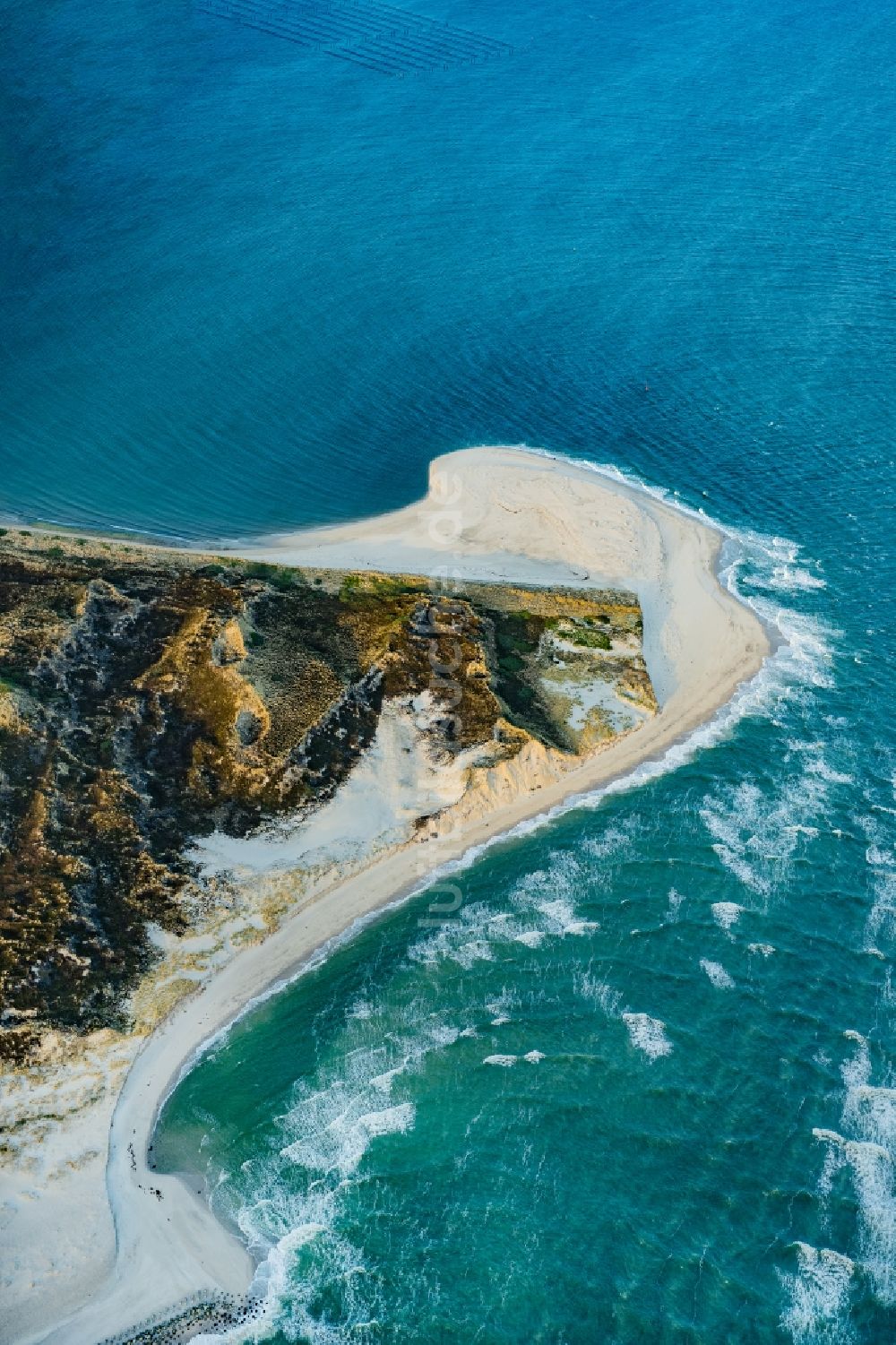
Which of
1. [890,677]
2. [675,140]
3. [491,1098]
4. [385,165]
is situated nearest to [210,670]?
[491,1098]

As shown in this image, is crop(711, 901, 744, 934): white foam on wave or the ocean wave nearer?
the ocean wave

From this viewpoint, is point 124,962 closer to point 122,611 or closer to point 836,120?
point 122,611

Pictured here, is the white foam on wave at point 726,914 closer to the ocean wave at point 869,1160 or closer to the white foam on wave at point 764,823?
the white foam on wave at point 764,823

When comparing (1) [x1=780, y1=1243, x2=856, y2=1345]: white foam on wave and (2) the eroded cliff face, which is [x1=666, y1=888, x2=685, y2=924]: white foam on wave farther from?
(1) [x1=780, y1=1243, x2=856, y2=1345]: white foam on wave

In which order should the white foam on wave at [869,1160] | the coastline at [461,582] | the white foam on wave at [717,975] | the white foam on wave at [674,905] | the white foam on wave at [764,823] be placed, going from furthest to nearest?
the white foam on wave at [764,823] < the white foam on wave at [674,905] < the white foam on wave at [717,975] < the coastline at [461,582] < the white foam on wave at [869,1160]

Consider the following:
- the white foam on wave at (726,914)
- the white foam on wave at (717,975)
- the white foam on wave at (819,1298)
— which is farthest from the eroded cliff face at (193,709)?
the white foam on wave at (819,1298)

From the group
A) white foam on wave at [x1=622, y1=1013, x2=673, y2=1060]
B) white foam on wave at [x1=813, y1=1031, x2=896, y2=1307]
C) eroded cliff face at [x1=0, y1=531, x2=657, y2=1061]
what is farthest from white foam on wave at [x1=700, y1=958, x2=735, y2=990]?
eroded cliff face at [x1=0, y1=531, x2=657, y2=1061]
